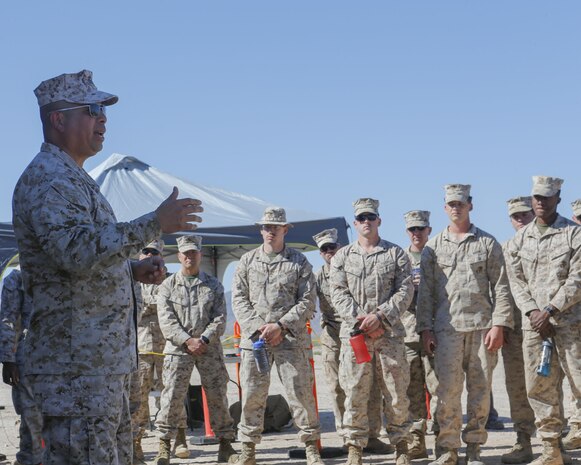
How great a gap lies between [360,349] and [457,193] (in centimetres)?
170

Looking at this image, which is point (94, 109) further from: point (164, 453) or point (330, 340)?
point (330, 340)

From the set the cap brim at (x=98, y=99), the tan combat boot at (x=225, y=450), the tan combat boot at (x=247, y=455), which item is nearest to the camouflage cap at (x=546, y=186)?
the tan combat boot at (x=247, y=455)

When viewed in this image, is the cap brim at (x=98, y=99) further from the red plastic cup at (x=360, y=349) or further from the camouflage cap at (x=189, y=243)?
Answer: the camouflage cap at (x=189, y=243)

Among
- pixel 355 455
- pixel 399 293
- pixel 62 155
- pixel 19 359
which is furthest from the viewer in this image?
pixel 399 293

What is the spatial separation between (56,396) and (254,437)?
5175 mm

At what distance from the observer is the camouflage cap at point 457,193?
8492 millimetres

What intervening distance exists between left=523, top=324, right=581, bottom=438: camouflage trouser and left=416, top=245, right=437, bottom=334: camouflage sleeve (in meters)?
0.90

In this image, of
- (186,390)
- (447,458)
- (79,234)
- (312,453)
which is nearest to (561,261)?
(447,458)

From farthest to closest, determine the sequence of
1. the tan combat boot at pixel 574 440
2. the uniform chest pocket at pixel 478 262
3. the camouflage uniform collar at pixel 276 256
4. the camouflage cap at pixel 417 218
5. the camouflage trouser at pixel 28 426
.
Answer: the camouflage cap at pixel 417 218 < the camouflage uniform collar at pixel 276 256 < the tan combat boot at pixel 574 440 < the uniform chest pocket at pixel 478 262 < the camouflage trouser at pixel 28 426

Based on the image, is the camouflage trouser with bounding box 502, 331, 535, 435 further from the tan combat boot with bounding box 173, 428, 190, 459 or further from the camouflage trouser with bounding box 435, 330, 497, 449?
the tan combat boot with bounding box 173, 428, 190, 459

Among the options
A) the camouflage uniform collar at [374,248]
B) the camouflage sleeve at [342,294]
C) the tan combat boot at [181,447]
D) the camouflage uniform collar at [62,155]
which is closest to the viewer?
the camouflage uniform collar at [62,155]

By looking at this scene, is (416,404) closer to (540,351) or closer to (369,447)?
(369,447)

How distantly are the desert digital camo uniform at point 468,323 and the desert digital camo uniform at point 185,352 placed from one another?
2.38m

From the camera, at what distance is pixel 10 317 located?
7734 mm
